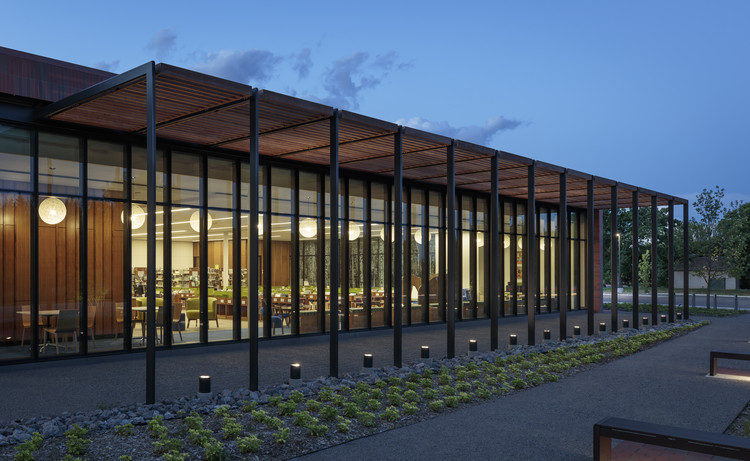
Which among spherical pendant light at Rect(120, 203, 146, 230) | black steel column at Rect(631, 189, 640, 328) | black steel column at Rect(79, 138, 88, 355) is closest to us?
black steel column at Rect(79, 138, 88, 355)

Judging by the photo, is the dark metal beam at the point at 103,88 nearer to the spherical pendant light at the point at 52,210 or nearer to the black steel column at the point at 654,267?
the spherical pendant light at the point at 52,210

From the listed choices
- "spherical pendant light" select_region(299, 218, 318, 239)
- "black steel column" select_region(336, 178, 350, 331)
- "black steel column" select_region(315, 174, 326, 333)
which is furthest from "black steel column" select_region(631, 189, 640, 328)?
"spherical pendant light" select_region(299, 218, 318, 239)

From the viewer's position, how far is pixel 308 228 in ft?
54.2

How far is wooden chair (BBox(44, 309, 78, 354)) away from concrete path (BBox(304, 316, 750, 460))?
8010mm

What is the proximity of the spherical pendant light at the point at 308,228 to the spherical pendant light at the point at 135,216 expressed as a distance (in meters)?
4.36

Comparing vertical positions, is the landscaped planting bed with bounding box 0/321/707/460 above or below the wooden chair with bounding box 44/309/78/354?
below

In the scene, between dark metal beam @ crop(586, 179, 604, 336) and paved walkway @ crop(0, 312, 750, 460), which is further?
dark metal beam @ crop(586, 179, 604, 336)

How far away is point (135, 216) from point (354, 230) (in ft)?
→ 21.3

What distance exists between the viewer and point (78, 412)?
8.03m

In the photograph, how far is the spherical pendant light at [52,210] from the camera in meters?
12.0

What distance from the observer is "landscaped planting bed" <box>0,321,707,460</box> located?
6.44m

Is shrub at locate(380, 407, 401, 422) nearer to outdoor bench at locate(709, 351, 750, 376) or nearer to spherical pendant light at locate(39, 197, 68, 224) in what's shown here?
outdoor bench at locate(709, 351, 750, 376)

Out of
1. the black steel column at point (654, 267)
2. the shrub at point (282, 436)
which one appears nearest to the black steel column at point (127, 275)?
the shrub at point (282, 436)

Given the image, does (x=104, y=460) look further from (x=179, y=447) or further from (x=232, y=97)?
(x=232, y=97)
